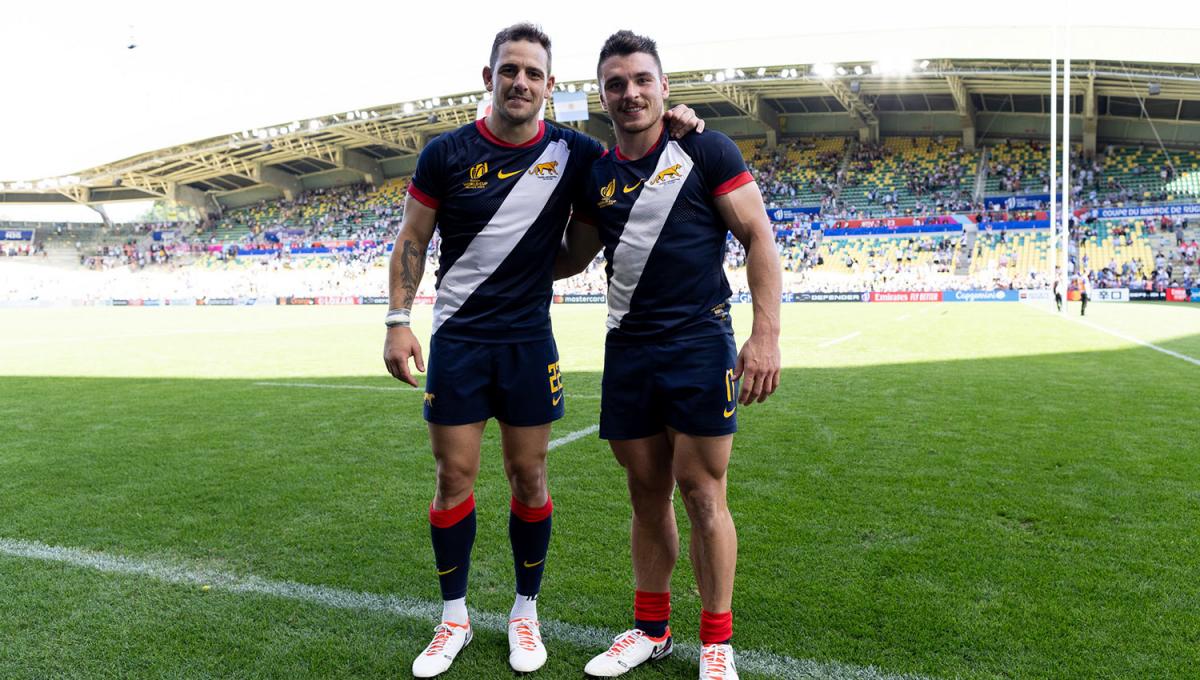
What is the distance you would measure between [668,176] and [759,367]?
2.28 ft

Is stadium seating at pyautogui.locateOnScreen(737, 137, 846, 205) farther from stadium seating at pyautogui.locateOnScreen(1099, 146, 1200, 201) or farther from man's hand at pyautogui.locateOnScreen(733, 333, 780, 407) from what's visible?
man's hand at pyautogui.locateOnScreen(733, 333, 780, 407)

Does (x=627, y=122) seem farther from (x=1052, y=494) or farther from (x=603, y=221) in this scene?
(x=1052, y=494)

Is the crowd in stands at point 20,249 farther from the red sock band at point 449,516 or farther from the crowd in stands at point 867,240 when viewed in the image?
the red sock band at point 449,516

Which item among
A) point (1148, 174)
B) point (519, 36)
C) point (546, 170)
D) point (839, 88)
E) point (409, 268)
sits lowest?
point (409, 268)

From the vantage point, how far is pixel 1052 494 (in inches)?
189

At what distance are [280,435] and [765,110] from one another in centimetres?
3721

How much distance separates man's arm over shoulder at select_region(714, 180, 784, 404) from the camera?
2.66m

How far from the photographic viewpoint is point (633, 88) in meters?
2.62

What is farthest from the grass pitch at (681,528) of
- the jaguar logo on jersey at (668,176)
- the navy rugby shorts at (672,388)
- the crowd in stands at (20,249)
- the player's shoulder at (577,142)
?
the crowd in stands at (20,249)

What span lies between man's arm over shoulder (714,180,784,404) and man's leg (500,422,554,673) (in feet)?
2.69

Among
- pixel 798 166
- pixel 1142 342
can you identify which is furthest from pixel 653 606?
pixel 798 166

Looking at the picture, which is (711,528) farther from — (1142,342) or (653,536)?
(1142,342)

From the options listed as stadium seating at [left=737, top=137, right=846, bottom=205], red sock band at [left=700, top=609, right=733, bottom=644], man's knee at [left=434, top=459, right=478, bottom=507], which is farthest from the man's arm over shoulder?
stadium seating at [left=737, top=137, right=846, bottom=205]

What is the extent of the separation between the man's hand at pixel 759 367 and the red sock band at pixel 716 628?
732 mm
